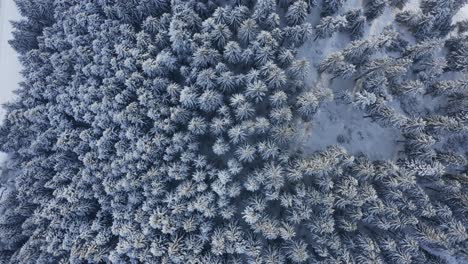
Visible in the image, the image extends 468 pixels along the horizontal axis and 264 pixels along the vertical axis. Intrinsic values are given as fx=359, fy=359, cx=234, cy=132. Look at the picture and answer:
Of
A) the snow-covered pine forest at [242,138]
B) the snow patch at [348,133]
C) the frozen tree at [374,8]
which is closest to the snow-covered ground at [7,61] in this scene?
the snow-covered pine forest at [242,138]

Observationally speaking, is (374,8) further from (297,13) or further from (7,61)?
(7,61)

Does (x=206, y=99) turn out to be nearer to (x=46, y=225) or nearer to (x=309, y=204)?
(x=309, y=204)

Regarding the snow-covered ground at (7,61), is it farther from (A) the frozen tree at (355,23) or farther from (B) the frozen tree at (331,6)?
(A) the frozen tree at (355,23)

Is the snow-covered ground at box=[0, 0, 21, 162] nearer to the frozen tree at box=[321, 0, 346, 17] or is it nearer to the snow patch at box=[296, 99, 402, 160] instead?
the snow patch at box=[296, 99, 402, 160]

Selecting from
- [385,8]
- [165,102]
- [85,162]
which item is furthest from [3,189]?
[385,8]

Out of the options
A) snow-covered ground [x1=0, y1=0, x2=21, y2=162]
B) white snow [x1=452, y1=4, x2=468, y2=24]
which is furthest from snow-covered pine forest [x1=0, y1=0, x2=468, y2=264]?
snow-covered ground [x1=0, y1=0, x2=21, y2=162]

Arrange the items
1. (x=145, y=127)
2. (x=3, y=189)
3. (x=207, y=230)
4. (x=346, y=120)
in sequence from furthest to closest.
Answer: (x=3, y=189) → (x=346, y=120) → (x=145, y=127) → (x=207, y=230)
